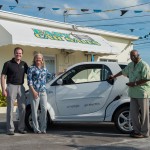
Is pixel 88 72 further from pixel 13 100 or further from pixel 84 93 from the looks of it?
pixel 13 100

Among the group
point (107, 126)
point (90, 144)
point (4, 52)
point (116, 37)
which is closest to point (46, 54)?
point (4, 52)

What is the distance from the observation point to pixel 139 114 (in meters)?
8.16

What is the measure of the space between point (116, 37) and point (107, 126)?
12.1 meters

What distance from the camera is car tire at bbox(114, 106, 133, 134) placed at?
8.44 metres

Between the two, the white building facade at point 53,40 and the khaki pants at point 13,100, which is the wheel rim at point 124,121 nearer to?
the khaki pants at point 13,100

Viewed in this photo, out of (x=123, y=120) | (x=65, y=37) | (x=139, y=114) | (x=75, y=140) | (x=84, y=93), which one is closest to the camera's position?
(x=75, y=140)

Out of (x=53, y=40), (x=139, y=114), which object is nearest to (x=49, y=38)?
(x=53, y=40)

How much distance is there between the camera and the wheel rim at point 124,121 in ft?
27.7

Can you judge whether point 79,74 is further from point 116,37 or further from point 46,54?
point 116,37

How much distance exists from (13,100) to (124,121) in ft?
8.26

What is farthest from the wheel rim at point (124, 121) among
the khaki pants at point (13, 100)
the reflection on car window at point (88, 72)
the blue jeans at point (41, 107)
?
the khaki pants at point (13, 100)

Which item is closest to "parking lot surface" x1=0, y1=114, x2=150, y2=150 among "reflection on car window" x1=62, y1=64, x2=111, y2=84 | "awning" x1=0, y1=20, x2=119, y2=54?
"reflection on car window" x1=62, y1=64, x2=111, y2=84

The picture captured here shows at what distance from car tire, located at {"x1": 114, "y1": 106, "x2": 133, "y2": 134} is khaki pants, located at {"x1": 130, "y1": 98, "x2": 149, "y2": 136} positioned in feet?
1.02

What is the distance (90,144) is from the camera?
7.41 meters
